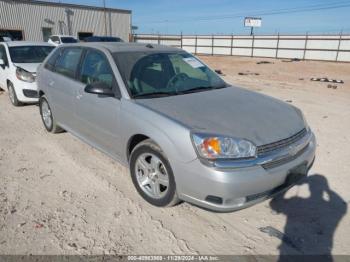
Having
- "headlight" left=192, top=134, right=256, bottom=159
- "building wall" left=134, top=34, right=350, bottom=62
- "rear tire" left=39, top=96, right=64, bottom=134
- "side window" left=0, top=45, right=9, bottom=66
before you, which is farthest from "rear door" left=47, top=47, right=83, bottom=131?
"building wall" left=134, top=34, right=350, bottom=62

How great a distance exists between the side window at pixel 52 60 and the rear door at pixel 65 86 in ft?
0.34

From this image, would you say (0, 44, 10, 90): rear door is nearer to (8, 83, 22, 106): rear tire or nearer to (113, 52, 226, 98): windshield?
(8, 83, 22, 106): rear tire

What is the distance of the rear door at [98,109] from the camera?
3.47 metres

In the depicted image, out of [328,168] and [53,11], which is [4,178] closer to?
[328,168]

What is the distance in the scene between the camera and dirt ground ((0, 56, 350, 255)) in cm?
263

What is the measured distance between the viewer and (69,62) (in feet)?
14.9

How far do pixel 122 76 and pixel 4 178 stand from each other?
203 centimetres

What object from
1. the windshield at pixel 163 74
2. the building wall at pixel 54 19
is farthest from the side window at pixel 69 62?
the building wall at pixel 54 19

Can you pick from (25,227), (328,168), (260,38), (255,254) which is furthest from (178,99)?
(260,38)

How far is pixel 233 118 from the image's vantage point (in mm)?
2971

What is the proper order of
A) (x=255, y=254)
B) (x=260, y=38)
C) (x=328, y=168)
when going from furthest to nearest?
(x=260, y=38)
(x=328, y=168)
(x=255, y=254)

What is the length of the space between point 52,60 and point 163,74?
2.41 m

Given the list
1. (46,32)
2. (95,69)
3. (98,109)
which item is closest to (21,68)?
(95,69)

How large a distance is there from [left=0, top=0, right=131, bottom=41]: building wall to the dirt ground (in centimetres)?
2878
